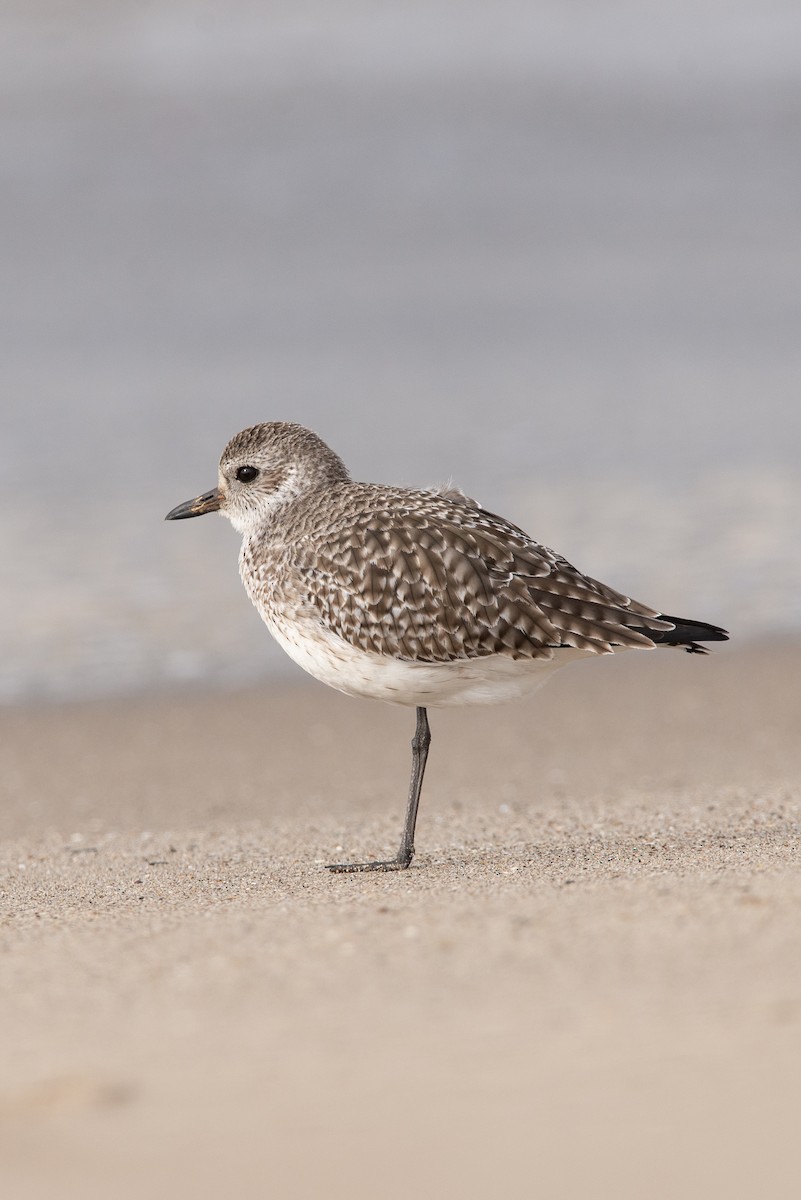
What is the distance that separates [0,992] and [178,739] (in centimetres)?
474

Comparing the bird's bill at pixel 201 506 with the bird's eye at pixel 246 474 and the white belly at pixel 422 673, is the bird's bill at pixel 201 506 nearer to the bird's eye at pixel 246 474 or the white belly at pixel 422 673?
the bird's eye at pixel 246 474

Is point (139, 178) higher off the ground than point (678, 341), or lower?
higher

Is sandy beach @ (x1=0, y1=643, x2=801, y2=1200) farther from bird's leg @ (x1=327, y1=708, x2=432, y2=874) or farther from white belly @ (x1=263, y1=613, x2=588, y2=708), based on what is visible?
white belly @ (x1=263, y1=613, x2=588, y2=708)

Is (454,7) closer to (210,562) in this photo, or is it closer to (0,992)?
(210,562)

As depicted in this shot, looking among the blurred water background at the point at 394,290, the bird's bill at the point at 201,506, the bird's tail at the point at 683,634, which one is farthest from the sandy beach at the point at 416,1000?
the blurred water background at the point at 394,290

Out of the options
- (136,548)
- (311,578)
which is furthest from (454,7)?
(311,578)

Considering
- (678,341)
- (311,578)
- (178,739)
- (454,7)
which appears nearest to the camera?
(311,578)

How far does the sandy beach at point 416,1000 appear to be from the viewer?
2779 millimetres

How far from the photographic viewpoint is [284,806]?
7.58m

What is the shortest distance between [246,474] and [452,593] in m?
1.36

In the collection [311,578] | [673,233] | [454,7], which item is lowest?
[311,578]

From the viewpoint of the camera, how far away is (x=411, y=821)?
18.9 feet

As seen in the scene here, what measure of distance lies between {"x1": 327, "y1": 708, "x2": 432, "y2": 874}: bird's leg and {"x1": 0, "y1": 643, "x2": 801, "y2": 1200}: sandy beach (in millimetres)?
91

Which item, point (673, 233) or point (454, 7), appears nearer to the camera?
point (673, 233)
